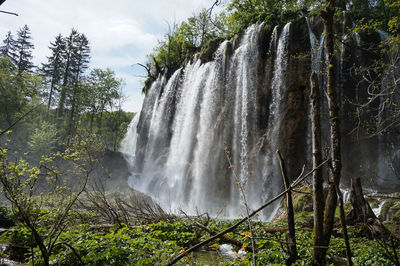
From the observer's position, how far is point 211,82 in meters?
21.0

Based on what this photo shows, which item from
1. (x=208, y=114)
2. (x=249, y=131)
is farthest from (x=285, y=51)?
(x=208, y=114)

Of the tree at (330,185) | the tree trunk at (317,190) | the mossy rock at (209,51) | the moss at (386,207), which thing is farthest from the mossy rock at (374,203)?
the mossy rock at (209,51)

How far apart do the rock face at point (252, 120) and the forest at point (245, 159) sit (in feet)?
0.27

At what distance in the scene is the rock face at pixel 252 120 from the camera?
16156mm

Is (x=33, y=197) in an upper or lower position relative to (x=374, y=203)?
lower

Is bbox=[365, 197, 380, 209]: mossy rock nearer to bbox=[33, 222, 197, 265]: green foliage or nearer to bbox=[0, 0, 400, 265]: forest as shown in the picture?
bbox=[0, 0, 400, 265]: forest

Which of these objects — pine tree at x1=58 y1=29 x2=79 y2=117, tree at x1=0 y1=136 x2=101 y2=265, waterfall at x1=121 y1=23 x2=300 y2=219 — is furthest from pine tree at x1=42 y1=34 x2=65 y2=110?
tree at x1=0 y1=136 x2=101 y2=265

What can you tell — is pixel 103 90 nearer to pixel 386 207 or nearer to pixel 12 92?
pixel 12 92

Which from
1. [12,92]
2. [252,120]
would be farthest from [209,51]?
[12,92]

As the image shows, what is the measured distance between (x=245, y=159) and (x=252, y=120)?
274cm

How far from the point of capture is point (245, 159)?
17.5m

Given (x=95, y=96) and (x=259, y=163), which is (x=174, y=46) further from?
(x=259, y=163)

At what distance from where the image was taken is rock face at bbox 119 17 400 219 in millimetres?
16156

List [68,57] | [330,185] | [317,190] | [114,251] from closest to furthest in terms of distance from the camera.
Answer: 1. [330,185]
2. [317,190]
3. [114,251]
4. [68,57]
